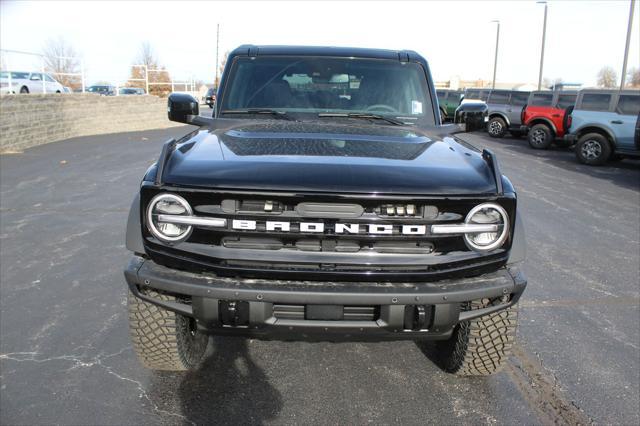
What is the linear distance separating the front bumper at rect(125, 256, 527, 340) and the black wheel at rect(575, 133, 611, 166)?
42.8ft

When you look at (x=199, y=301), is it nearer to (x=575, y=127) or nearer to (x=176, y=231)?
(x=176, y=231)

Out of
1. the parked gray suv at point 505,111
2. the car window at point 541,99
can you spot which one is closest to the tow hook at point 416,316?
the car window at point 541,99

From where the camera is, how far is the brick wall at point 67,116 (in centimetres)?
1308

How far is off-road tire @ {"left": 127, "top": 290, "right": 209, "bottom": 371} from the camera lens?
8.96 ft

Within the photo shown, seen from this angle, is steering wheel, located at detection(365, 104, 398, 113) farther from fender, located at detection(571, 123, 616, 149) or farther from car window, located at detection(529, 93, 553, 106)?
car window, located at detection(529, 93, 553, 106)

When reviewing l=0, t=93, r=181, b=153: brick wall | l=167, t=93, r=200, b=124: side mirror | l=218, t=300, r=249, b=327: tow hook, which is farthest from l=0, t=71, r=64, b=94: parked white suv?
l=218, t=300, r=249, b=327: tow hook

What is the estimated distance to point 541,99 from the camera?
706 inches

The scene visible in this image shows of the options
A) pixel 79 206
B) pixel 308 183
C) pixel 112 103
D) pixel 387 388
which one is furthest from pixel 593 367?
pixel 112 103

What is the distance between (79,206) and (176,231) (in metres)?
5.71

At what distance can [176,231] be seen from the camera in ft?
8.04

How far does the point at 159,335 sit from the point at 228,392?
20.4 inches

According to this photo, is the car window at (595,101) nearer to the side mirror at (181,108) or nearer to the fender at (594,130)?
the fender at (594,130)

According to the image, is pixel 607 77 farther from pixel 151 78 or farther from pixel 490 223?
pixel 490 223

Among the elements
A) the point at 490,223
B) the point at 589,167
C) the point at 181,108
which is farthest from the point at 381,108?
the point at 589,167
